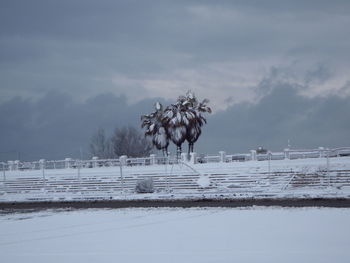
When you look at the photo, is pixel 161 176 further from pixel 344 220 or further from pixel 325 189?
pixel 344 220

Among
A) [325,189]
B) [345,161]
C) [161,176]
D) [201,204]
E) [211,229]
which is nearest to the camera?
[211,229]

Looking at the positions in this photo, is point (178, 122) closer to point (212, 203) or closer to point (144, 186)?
point (144, 186)

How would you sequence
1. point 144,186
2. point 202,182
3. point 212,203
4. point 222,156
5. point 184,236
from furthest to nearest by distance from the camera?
1. point 222,156
2. point 202,182
3. point 144,186
4. point 212,203
5. point 184,236

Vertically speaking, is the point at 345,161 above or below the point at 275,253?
above

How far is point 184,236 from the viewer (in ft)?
47.5

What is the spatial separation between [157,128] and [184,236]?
44918 millimetres

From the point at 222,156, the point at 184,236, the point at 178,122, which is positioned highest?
the point at 178,122

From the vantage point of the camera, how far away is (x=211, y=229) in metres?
15.7

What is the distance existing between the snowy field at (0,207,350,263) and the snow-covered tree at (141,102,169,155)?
3598cm

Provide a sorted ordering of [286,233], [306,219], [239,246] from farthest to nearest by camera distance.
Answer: [306,219] < [286,233] < [239,246]

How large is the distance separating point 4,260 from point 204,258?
4.57 meters

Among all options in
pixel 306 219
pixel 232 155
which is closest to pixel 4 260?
pixel 306 219

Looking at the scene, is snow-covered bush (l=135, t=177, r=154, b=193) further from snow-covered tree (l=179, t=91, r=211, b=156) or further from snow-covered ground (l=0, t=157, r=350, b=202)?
snow-covered tree (l=179, t=91, r=211, b=156)

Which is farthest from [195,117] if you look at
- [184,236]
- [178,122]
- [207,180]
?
[184,236]
